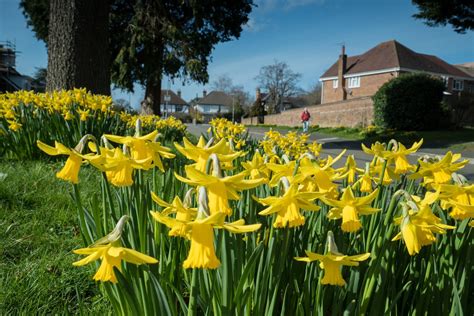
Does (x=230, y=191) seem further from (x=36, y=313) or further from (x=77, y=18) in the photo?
Result: (x=77, y=18)

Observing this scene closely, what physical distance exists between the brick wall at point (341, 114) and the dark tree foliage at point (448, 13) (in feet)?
32.4

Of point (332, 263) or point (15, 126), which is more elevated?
point (15, 126)

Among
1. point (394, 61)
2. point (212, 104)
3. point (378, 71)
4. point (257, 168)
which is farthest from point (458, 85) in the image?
point (212, 104)

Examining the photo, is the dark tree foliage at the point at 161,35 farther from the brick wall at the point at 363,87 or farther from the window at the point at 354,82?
the window at the point at 354,82

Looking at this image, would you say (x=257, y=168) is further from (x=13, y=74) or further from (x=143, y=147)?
(x=13, y=74)

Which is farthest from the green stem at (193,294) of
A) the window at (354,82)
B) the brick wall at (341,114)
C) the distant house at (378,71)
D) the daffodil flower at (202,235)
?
the window at (354,82)

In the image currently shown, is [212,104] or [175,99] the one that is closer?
[175,99]

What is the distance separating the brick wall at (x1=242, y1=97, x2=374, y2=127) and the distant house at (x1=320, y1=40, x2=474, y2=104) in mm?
7059

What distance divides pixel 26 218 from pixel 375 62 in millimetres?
35626

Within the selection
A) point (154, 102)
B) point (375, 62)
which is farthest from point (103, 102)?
point (375, 62)

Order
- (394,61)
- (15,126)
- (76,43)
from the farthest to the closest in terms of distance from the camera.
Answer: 1. (394,61)
2. (76,43)
3. (15,126)

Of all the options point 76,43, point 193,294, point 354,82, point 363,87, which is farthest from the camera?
point 354,82

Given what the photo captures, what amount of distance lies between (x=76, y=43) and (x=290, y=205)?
5.58 m

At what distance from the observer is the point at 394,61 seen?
3194cm
